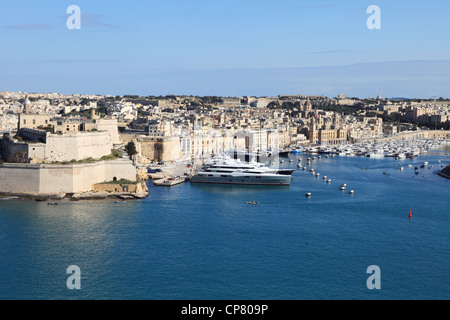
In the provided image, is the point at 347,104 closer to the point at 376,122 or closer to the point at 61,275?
the point at 376,122

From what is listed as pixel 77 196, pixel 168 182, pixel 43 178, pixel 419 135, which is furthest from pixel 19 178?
pixel 419 135

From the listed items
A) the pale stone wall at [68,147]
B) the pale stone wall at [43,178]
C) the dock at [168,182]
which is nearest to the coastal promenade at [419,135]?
the dock at [168,182]

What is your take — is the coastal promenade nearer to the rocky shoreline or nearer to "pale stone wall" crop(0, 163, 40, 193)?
the rocky shoreline

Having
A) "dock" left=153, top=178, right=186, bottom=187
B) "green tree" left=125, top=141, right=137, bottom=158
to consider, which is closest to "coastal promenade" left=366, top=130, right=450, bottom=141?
"green tree" left=125, top=141, right=137, bottom=158

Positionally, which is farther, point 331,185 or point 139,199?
point 331,185

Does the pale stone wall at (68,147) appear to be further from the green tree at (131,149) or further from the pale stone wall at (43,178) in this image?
the green tree at (131,149)

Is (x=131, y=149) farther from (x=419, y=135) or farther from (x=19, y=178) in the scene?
(x=419, y=135)
